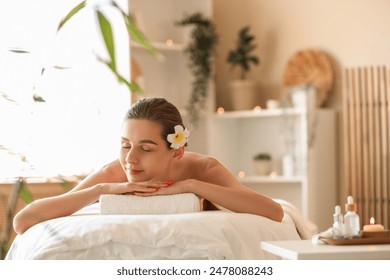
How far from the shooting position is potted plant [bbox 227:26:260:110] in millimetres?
4566

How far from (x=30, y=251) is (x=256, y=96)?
3.32 metres

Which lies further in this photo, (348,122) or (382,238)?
(348,122)

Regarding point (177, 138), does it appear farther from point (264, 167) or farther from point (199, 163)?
point (264, 167)

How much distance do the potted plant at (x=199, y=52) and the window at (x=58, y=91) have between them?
49 centimetres

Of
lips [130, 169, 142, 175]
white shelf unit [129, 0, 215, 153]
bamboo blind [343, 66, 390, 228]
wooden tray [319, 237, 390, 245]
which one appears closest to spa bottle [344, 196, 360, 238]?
wooden tray [319, 237, 390, 245]

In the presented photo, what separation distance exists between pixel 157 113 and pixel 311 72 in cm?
272

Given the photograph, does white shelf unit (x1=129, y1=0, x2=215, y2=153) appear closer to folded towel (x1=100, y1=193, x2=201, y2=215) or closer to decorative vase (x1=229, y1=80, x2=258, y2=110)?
decorative vase (x1=229, y1=80, x2=258, y2=110)

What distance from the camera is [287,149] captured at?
4.40 meters

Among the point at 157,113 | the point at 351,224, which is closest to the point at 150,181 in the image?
the point at 157,113

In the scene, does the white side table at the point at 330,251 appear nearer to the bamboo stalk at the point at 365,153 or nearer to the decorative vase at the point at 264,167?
the bamboo stalk at the point at 365,153
